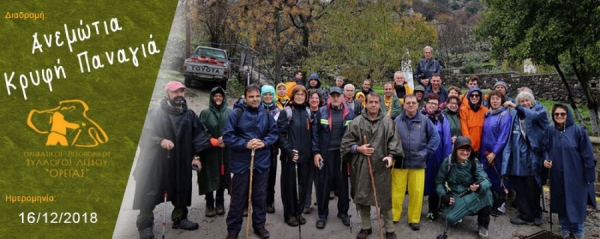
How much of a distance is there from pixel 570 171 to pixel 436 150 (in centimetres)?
153

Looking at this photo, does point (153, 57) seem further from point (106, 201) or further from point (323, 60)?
point (323, 60)

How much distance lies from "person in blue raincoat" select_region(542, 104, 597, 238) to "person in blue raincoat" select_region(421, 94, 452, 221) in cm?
122

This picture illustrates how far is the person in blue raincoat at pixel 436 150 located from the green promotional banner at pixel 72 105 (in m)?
3.43

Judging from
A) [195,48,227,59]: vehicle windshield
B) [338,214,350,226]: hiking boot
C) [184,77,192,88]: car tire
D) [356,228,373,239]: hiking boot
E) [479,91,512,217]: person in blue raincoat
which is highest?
[195,48,227,59]: vehicle windshield

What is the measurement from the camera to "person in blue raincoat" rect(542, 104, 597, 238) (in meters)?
4.23

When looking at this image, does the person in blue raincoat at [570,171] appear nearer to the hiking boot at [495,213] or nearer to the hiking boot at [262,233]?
the hiking boot at [495,213]

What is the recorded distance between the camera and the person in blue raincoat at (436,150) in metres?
4.77

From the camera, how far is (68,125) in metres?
2.92

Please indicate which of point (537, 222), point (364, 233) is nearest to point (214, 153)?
point (364, 233)

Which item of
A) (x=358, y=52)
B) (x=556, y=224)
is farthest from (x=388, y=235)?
(x=358, y=52)

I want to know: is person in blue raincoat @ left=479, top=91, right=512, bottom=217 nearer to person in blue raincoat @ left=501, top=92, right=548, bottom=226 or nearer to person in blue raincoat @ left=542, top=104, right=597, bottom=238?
person in blue raincoat @ left=501, top=92, right=548, bottom=226

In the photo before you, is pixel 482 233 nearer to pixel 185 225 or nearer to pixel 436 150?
pixel 436 150

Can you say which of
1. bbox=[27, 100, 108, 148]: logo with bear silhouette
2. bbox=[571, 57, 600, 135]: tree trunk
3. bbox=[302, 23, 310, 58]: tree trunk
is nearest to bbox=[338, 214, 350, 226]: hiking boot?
bbox=[27, 100, 108, 148]: logo with bear silhouette

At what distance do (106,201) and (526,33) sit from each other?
1221 cm
